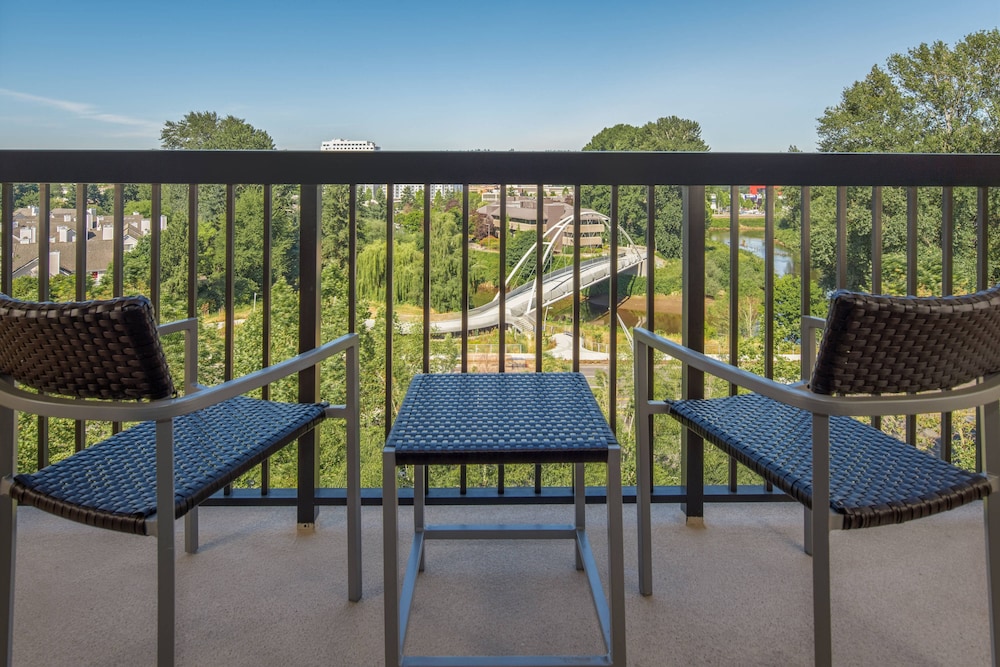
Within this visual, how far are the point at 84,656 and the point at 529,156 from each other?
141 centimetres

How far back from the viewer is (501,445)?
3.14 feet

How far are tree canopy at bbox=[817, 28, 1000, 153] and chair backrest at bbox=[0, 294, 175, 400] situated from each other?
22.1 metres

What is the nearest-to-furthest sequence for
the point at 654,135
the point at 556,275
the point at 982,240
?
the point at 982,240 → the point at 556,275 → the point at 654,135

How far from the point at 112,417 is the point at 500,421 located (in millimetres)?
592

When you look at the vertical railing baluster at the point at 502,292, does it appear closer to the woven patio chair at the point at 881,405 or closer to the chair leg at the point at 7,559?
the woven patio chair at the point at 881,405

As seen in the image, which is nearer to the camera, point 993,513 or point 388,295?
point 993,513

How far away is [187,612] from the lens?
1.29 metres

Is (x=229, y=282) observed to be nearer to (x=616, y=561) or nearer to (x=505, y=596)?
(x=505, y=596)

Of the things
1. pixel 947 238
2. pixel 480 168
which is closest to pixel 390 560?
pixel 480 168

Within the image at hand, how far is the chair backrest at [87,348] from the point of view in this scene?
822mm

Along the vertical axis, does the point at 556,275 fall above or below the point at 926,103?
below

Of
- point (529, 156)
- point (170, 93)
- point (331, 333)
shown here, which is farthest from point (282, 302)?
point (529, 156)

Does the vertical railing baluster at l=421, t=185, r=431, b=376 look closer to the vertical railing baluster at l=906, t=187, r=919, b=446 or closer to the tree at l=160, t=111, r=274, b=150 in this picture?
the vertical railing baluster at l=906, t=187, r=919, b=446

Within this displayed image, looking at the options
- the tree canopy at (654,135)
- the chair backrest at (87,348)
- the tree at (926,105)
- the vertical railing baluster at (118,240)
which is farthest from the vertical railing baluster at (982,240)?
the tree at (926,105)
